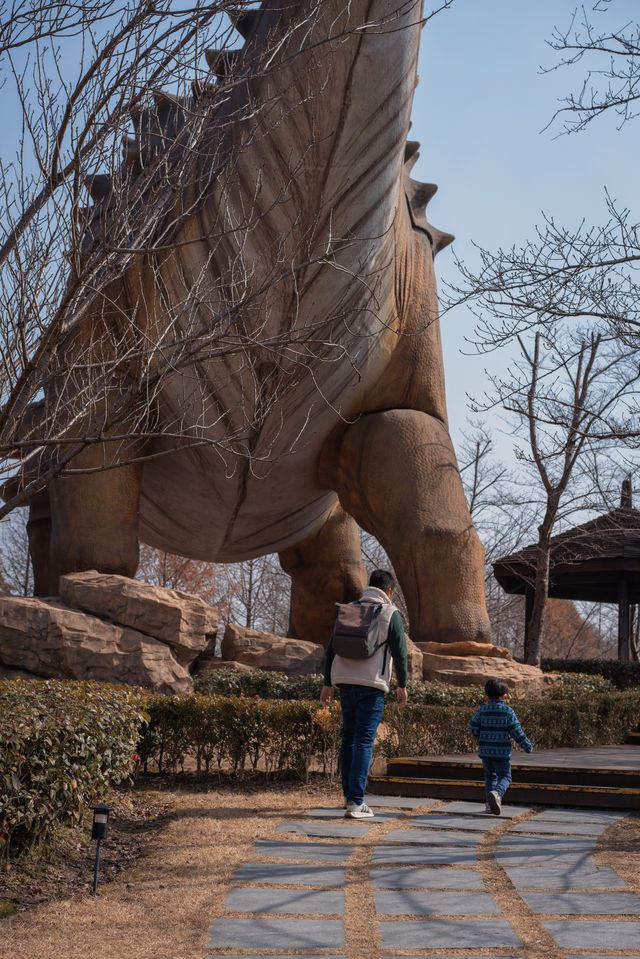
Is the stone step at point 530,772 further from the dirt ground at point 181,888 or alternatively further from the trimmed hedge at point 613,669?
the trimmed hedge at point 613,669

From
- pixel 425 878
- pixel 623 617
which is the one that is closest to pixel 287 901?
pixel 425 878

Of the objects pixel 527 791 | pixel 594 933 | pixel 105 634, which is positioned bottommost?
pixel 594 933

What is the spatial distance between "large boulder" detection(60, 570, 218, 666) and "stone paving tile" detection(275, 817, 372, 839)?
279cm

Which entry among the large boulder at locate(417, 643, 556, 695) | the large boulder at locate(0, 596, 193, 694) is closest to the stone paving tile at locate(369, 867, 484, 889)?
the large boulder at locate(0, 596, 193, 694)

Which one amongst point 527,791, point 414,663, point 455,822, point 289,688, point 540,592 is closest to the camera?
point 455,822

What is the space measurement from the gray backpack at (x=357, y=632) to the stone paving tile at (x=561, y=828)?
44.8 inches

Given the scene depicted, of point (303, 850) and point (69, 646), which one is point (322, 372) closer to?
point (69, 646)

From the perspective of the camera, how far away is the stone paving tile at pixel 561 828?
15.9ft

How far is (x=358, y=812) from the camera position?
5.13 m

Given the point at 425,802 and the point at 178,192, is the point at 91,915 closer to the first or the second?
the point at 425,802

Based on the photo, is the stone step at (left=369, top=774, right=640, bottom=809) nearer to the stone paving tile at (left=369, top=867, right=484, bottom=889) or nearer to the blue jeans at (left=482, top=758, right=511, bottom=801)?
the blue jeans at (left=482, top=758, right=511, bottom=801)

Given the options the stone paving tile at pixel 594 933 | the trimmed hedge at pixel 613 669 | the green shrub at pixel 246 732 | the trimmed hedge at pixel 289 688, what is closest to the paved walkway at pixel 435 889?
the stone paving tile at pixel 594 933

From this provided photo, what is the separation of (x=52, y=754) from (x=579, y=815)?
2.80 meters

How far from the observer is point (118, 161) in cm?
498
